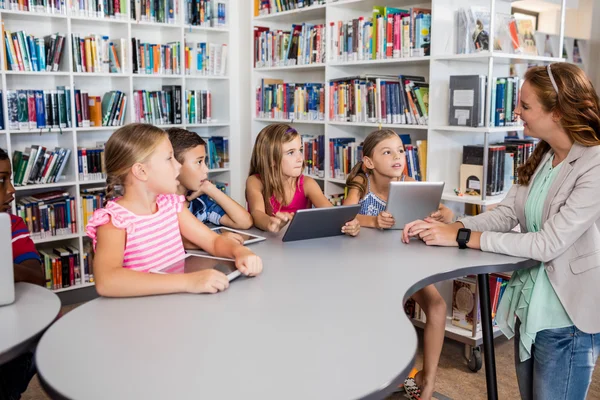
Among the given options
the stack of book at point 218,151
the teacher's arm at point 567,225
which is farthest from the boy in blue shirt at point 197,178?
the stack of book at point 218,151

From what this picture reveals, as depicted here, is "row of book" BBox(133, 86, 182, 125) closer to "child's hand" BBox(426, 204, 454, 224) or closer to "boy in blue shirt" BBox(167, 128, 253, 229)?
"boy in blue shirt" BBox(167, 128, 253, 229)

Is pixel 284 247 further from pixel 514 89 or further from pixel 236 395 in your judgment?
pixel 514 89

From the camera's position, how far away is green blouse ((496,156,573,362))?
1735 millimetres

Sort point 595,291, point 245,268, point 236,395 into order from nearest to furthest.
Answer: point 236,395 < point 245,268 < point 595,291

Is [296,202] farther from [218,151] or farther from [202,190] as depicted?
[218,151]

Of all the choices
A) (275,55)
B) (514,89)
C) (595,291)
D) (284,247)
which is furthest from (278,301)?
(275,55)

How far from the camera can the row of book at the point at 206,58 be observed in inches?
176

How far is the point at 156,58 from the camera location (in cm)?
425

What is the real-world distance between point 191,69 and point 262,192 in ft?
7.34

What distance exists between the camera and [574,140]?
1.76m

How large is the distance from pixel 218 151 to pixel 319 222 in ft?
9.34

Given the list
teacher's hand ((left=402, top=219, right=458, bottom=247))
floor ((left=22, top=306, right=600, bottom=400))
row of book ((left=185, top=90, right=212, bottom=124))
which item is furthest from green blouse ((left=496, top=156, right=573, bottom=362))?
row of book ((left=185, top=90, right=212, bottom=124))

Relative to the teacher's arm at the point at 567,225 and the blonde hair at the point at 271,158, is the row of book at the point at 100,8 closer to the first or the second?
the blonde hair at the point at 271,158

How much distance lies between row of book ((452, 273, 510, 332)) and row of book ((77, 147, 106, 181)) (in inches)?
95.2
